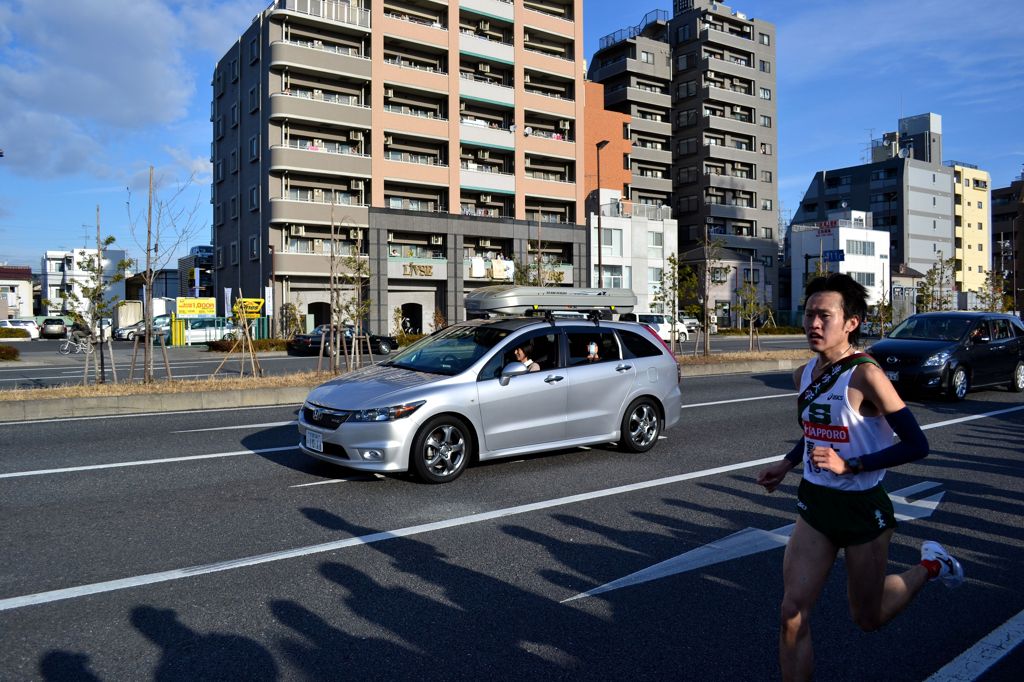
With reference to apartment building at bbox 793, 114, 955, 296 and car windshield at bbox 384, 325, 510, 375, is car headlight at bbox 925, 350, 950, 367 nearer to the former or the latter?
car windshield at bbox 384, 325, 510, 375

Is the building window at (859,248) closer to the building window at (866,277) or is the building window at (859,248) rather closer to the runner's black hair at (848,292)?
the building window at (866,277)

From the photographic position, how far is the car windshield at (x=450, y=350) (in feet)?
25.9

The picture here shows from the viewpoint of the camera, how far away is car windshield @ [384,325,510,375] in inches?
311

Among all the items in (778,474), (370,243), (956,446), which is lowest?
(956,446)

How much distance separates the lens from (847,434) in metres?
3.04

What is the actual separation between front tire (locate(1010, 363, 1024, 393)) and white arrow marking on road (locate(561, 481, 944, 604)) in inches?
439

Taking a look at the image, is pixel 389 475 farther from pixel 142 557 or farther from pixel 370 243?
pixel 370 243

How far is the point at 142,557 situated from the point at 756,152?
247 ft

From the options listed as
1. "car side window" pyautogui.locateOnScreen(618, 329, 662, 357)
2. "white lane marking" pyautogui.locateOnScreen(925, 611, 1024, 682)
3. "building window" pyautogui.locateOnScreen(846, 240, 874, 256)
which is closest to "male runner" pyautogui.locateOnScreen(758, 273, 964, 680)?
"white lane marking" pyautogui.locateOnScreen(925, 611, 1024, 682)

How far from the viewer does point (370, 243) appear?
4669 cm

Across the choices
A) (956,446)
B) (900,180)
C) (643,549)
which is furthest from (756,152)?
(643,549)

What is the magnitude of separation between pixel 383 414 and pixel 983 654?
4816 mm

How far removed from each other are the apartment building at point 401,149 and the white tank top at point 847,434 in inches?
1577

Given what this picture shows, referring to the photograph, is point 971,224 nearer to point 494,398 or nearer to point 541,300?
point 541,300
